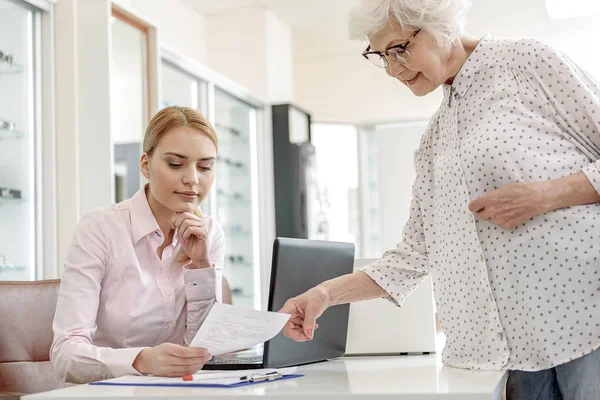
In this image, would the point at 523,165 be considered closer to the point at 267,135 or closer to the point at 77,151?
the point at 77,151

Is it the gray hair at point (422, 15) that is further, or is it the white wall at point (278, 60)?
the white wall at point (278, 60)

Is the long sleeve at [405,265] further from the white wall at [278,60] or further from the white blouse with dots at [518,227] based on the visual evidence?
the white wall at [278,60]

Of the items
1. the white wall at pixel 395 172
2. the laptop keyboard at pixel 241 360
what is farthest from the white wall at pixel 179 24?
the laptop keyboard at pixel 241 360

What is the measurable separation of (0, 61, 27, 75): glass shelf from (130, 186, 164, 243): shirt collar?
Result: 6.14 feet

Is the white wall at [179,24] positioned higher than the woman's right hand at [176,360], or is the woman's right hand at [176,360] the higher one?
the white wall at [179,24]

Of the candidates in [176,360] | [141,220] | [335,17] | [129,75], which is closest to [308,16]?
[335,17]

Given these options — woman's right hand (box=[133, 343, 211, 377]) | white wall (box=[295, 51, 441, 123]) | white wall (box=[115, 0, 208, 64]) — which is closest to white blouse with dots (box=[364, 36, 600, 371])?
woman's right hand (box=[133, 343, 211, 377])

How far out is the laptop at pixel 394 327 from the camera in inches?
75.8

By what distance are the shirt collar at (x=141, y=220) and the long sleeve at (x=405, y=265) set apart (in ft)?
1.79

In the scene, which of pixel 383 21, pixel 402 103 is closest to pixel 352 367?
pixel 383 21

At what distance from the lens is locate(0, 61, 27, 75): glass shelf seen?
11.1 feet

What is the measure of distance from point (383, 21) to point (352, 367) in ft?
2.40

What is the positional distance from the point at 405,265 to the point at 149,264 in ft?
2.06

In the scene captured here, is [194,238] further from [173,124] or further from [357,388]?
[357,388]
